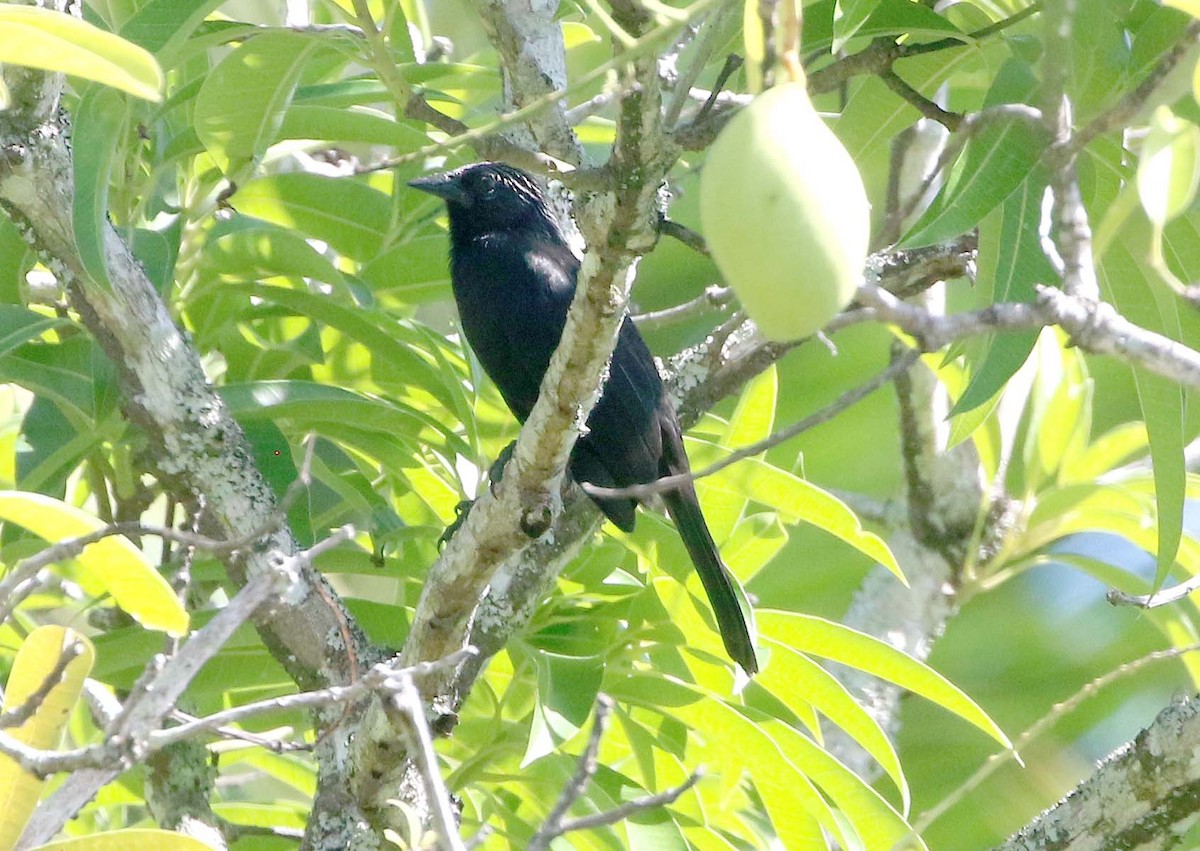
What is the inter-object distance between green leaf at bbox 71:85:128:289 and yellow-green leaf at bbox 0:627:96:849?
24.3 inches

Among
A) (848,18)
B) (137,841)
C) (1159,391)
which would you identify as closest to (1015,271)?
(1159,391)

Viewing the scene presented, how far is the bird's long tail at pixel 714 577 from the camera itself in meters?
2.79

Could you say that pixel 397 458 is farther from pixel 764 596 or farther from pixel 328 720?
pixel 764 596

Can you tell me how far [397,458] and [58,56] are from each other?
1829mm

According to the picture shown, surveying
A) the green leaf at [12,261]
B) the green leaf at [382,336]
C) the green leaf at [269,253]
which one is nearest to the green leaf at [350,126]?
the green leaf at [269,253]

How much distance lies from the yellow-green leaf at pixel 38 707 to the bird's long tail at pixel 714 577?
1.24 m

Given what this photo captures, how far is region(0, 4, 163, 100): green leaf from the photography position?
4.20 feet

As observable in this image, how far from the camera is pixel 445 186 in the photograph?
4.11 metres

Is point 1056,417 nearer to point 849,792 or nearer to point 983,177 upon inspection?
point 849,792

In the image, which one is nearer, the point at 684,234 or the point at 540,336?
the point at 684,234

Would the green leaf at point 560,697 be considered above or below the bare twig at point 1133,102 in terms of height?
below

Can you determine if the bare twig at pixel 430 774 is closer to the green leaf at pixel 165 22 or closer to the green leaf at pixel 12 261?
the green leaf at pixel 165 22

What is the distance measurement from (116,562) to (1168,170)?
1.34 meters

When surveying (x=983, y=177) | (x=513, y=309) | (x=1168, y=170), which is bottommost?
(x=513, y=309)
